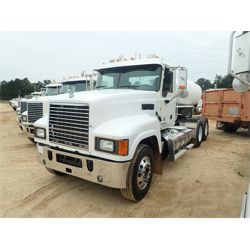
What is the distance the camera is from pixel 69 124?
329 centimetres

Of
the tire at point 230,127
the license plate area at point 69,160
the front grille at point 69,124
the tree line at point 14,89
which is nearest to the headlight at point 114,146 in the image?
the front grille at point 69,124

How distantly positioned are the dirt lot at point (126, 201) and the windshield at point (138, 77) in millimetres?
2127

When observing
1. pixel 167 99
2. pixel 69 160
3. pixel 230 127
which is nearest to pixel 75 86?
pixel 167 99

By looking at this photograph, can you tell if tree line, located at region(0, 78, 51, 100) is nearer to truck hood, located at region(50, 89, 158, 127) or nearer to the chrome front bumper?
truck hood, located at region(50, 89, 158, 127)

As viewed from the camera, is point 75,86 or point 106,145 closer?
point 106,145

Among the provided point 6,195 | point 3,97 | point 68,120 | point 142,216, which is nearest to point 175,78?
point 68,120

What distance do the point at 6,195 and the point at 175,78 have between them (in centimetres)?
447

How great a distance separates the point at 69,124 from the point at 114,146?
3.07ft

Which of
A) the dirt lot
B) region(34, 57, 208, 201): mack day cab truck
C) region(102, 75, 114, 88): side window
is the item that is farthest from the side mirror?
the dirt lot

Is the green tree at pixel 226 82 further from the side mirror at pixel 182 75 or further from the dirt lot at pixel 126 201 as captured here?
the dirt lot at pixel 126 201

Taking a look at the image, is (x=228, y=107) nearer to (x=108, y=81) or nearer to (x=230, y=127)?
(x=230, y=127)

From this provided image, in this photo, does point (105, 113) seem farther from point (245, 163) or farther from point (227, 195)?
point (245, 163)

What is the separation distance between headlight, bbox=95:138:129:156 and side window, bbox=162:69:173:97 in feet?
7.03

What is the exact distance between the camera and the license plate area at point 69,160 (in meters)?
3.23
